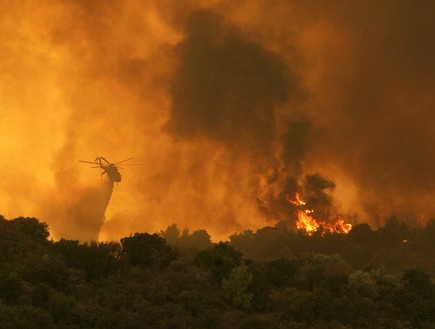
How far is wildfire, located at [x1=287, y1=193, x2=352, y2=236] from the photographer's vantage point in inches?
4126

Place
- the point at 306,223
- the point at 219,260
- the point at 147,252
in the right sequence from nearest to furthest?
1. the point at 219,260
2. the point at 147,252
3. the point at 306,223

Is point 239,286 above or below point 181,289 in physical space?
above

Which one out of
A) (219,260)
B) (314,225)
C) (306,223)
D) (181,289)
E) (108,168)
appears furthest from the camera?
(108,168)

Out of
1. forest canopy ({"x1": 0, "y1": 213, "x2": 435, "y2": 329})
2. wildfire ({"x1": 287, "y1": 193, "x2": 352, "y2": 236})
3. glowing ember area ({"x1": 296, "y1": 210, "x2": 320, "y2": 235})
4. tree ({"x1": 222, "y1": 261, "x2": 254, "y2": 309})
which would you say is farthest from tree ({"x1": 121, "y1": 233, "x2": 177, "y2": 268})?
glowing ember area ({"x1": 296, "y1": 210, "x2": 320, "y2": 235})

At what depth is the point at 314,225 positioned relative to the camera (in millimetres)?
106375

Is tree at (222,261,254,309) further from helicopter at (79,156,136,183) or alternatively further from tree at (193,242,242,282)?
helicopter at (79,156,136,183)

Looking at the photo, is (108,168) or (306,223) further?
(108,168)

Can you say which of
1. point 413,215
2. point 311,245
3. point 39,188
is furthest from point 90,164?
point 413,215

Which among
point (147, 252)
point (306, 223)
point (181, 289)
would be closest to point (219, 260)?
point (147, 252)

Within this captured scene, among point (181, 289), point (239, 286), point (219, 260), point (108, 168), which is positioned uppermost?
point (108, 168)

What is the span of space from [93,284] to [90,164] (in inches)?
3055

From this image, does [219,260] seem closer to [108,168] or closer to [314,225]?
[314,225]

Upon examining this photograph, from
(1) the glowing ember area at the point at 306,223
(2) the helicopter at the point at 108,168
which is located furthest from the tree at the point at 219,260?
(2) the helicopter at the point at 108,168

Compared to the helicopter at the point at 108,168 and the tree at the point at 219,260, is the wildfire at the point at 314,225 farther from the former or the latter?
the tree at the point at 219,260
